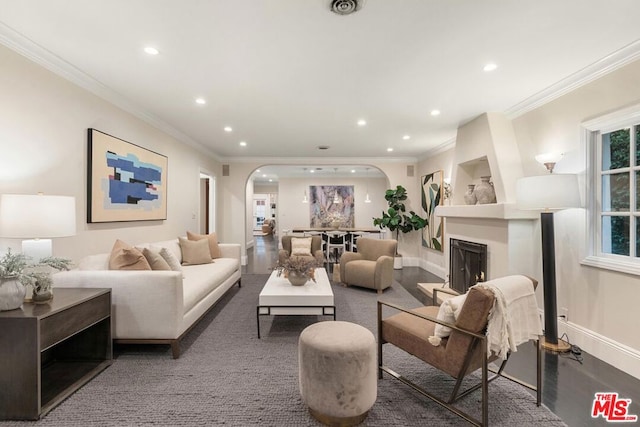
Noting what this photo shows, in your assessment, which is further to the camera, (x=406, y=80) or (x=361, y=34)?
(x=406, y=80)

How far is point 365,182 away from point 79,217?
Answer: 8365mm

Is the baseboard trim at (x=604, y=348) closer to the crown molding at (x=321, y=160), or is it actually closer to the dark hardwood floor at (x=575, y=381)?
the dark hardwood floor at (x=575, y=381)

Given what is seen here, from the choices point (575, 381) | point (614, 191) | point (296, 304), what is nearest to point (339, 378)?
point (296, 304)

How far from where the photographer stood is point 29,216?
1993 millimetres

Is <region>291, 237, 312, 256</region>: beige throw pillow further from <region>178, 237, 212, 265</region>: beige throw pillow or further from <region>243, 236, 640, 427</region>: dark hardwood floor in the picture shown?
<region>243, 236, 640, 427</region>: dark hardwood floor

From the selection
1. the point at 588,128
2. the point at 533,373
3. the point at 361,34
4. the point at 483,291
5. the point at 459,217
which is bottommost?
the point at 533,373

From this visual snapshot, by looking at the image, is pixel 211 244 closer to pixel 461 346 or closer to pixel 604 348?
pixel 461 346

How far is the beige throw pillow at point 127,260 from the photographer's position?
278cm

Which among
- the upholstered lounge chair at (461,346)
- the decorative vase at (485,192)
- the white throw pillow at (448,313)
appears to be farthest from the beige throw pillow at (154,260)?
the decorative vase at (485,192)

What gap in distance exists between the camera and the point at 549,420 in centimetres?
181

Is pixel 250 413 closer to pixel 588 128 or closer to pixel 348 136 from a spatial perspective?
pixel 588 128

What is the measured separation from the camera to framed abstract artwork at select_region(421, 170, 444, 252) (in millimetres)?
5738

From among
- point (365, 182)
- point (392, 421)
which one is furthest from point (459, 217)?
point (365, 182)

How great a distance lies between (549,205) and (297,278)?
2.53 meters
